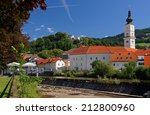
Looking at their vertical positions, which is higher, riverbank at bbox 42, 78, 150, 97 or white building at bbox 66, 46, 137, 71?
white building at bbox 66, 46, 137, 71

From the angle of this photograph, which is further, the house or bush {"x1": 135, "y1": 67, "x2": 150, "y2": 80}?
bush {"x1": 135, "y1": 67, "x2": 150, "y2": 80}

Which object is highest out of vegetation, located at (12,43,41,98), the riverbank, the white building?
the white building

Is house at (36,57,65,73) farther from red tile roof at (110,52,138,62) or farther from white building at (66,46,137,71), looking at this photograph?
red tile roof at (110,52,138,62)

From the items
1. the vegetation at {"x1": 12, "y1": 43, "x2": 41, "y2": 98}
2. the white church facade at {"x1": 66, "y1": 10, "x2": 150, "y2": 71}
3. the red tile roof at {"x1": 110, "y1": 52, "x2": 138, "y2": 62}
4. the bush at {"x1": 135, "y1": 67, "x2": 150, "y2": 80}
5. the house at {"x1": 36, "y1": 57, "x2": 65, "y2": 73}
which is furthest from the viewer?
the bush at {"x1": 135, "y1": 67, "x2": 150, "y2": 80}

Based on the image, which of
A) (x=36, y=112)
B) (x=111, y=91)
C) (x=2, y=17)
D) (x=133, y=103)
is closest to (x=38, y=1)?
(x=2, y=17)

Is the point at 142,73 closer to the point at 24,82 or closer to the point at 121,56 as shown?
the point at 121,56

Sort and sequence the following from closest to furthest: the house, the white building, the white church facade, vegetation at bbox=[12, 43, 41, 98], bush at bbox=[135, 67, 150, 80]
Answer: vegetation at bbox=[12, 43, 41, 98], the white church facade, the white building, the house, bush at bbox=[135, 67, 150, 80]

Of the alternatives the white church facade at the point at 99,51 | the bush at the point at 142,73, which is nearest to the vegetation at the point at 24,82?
the white church facade at the point at 99,51

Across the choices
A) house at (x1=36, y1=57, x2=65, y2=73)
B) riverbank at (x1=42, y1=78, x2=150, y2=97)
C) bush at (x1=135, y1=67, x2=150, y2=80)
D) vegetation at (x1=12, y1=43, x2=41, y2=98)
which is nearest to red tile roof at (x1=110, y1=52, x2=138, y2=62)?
bush at (x1=135, y1=67, x2=150, y2=80)

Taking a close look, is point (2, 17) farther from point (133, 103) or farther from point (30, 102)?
point (133, 103)

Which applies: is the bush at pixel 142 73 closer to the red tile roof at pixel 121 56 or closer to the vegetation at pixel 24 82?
the red tile roof at pixel 121 56

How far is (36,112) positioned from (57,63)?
238 inches

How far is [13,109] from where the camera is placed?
2297mm

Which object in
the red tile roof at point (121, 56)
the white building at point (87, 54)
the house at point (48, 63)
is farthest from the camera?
the red tile roof at point (121, 56)
